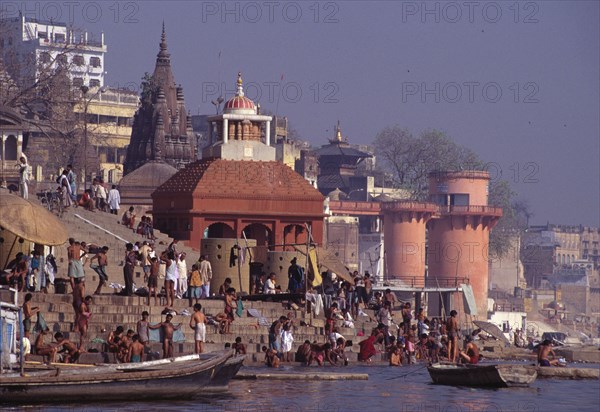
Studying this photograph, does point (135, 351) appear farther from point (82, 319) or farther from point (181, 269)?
point (181, 269)

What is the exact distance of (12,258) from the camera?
109 ft

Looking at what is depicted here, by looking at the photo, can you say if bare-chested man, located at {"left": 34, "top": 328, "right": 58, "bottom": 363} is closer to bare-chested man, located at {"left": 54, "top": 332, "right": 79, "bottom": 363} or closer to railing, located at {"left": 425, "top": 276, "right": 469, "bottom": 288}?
bare-chested man, located at {"left": 54, "top": 332, "right": 79, "bottom": 363}

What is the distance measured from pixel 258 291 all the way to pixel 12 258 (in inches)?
279

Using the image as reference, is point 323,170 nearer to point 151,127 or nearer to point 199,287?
point 151,127

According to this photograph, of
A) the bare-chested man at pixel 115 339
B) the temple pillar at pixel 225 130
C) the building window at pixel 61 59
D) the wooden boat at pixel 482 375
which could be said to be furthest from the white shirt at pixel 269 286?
the building window at pixel 61 59

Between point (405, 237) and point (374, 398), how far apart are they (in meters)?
53.2

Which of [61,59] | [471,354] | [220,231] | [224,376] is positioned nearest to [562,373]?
[471,354]

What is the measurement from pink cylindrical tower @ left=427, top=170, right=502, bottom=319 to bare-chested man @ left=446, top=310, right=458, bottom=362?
42.7 m

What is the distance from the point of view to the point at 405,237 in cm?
8225

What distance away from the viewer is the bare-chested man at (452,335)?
3604 centimetres

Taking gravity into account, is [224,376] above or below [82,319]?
below

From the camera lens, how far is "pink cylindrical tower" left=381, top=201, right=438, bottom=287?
267ft

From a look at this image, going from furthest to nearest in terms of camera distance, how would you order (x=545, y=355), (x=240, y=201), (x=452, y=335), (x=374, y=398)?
(x=240, y=201) → (x=545, y=355) → (x=452, y=335) → (x=374, y=398)

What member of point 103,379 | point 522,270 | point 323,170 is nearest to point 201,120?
point 323,170
